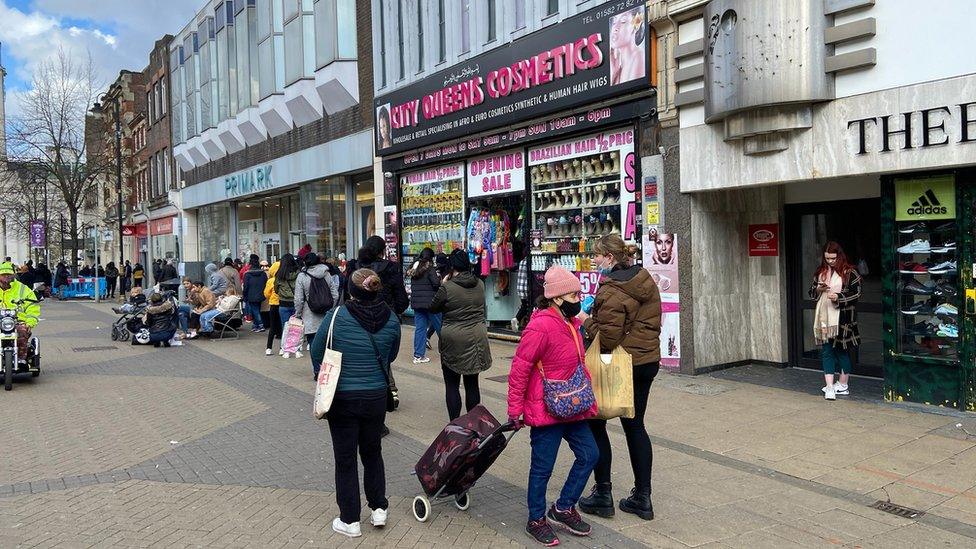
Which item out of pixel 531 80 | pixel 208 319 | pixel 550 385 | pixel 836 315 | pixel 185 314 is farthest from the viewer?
pixel 185 314

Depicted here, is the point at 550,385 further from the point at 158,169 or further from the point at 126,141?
the point at 126,141

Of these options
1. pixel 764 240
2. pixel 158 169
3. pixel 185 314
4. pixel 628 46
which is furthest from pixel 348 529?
pixel 158 169

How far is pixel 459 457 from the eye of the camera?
15.3ft

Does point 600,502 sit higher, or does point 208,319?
point 208,319

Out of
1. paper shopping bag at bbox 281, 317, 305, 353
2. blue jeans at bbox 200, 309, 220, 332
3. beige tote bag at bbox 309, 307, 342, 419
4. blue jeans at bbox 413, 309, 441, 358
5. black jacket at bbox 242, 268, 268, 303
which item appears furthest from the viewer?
blue jeans at bbox 200, 309, 220, 332

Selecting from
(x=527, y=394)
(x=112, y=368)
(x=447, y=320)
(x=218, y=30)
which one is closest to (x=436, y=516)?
(x=527, y=394)

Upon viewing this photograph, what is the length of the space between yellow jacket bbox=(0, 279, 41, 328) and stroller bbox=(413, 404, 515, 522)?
754 cm

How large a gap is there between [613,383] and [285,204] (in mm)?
22343

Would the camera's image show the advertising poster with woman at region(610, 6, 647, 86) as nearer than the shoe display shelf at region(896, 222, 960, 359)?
No

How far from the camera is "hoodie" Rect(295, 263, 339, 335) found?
10188 millimetres

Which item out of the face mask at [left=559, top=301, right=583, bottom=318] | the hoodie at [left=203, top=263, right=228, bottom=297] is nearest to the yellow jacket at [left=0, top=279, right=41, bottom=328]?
the hoodie at [left=203, top=263, right=228, bottom=297]

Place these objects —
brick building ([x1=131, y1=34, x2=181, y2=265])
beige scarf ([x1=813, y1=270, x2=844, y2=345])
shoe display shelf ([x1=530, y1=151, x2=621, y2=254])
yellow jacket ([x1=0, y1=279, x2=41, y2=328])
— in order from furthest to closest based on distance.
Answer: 1. brick building ([x1=131, y1=34, x2=181, y2=265])
2. shoe display shelf ([x1=530, y1=151, x2=621, y2=254])
3. yellow jacket ([x1=0, y1=279, x2=41, y2=328])
4. beige scarf ([x1=813, y1=270, x2=844, y2=345])

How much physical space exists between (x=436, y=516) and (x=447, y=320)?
2232 millimetres

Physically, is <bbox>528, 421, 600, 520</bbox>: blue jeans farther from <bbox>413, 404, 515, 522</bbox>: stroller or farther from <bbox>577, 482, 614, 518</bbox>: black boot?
<bbox>577, 482, 614, 518</bbox>: black boot
